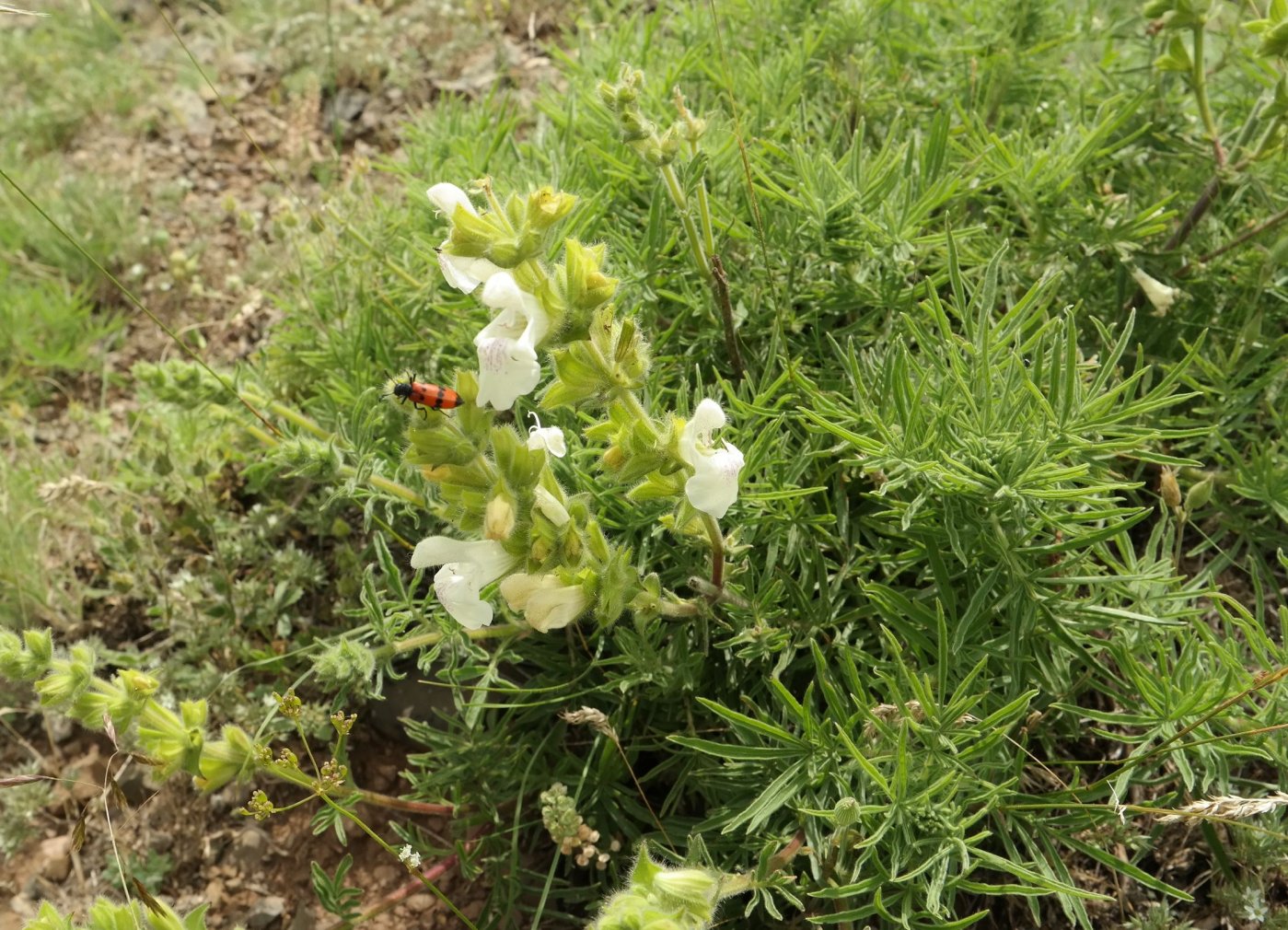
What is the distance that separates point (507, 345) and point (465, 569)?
47cm

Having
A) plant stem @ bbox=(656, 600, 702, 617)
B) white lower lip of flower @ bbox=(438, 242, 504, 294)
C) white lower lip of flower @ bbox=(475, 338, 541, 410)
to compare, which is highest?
white lower lip of flower @ bbox=(438, 242, 504, 294)

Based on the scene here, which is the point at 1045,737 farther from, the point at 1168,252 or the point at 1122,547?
the point at 1168,252

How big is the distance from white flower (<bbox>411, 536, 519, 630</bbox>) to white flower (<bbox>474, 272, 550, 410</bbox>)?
31 cm

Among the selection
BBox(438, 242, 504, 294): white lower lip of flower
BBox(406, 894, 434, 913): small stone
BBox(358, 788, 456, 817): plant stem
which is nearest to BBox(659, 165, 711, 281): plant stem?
BBox(438, 242, 504, 294): white lower lip of flower

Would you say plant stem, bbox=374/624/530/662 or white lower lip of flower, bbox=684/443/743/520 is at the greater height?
white lower lip of flower, bbox=684/443/743/520

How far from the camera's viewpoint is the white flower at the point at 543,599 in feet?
6.49

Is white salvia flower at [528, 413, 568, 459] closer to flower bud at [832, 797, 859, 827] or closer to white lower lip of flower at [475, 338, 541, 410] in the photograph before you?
white lower lip of flower at [475, 338, 541, 410]

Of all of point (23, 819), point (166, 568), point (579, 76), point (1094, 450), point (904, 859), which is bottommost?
point (23, 819)

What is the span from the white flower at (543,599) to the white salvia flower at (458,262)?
0.56 m

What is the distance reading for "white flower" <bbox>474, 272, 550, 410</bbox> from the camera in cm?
177

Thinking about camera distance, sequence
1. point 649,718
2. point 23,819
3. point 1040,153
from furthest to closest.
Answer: point 23,819, point 1040,153, point 649,718

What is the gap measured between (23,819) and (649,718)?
213 cm

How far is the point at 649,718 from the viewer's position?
9.30 ft

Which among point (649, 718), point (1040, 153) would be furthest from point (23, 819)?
point (1040, 153)
